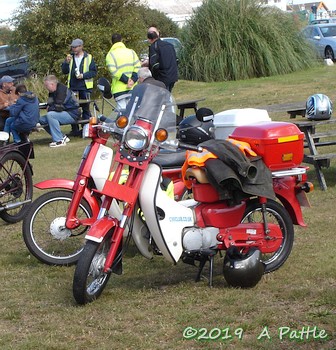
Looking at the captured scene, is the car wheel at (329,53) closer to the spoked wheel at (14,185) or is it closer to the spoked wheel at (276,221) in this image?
the spoked wheel at (14,185)

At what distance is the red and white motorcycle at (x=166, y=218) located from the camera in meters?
5.57

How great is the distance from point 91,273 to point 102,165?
1095 millimetres

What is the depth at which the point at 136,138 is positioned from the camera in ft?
18.3

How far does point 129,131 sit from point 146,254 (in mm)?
964

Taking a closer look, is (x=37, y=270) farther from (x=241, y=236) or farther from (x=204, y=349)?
(x=204, y=349)

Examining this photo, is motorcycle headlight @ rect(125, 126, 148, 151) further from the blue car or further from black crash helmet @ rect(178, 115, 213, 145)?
the blue car

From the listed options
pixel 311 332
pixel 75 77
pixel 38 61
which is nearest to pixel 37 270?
pixel 311 332

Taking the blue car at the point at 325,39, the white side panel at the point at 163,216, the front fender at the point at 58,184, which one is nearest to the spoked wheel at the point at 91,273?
the white side panel at the point at 163,216

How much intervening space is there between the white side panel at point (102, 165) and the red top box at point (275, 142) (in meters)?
1.03

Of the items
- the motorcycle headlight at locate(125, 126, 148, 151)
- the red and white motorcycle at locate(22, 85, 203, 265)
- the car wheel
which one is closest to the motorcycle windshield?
the motorcycle headlight at locate(125, 126, 148, 151)

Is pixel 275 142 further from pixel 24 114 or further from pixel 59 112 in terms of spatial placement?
pixel 59 112

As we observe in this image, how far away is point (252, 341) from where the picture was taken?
15.4 ft

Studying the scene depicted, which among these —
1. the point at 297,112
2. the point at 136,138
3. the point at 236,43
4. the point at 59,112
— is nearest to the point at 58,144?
the point at 59,112

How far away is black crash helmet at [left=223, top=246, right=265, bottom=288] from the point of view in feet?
18.5
